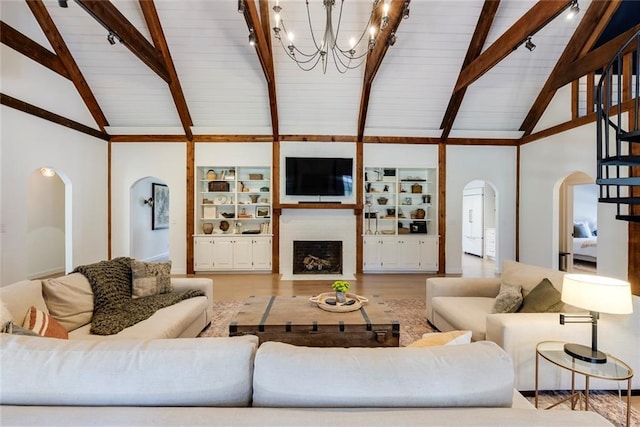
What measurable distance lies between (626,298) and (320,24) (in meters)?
4.70

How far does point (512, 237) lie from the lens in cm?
621

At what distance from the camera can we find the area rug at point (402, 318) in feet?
10.4

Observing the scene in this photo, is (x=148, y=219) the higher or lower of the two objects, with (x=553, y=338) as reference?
higher

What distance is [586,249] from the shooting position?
23.1 ft

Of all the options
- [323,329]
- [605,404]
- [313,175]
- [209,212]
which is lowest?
[605,404]

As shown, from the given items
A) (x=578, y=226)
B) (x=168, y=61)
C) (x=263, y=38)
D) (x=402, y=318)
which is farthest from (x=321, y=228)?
(x=578, y=226)

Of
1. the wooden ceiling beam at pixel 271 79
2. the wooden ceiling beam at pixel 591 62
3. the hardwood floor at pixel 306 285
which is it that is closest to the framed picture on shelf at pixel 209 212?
the hardwood floor at pixel 306 285

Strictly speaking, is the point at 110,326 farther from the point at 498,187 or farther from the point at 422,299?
the point at 498,187

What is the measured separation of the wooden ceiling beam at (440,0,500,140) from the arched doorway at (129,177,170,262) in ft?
21.0

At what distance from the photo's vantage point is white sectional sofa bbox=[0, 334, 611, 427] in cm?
97

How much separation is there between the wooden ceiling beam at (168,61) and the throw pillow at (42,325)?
4.11 metres

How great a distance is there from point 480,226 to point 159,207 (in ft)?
28.8

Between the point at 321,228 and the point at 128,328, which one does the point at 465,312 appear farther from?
the point at 321,228

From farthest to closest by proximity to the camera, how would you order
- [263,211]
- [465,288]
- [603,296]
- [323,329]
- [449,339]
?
[263,211], [465,288], [323,329], [603,296], [449,339]
